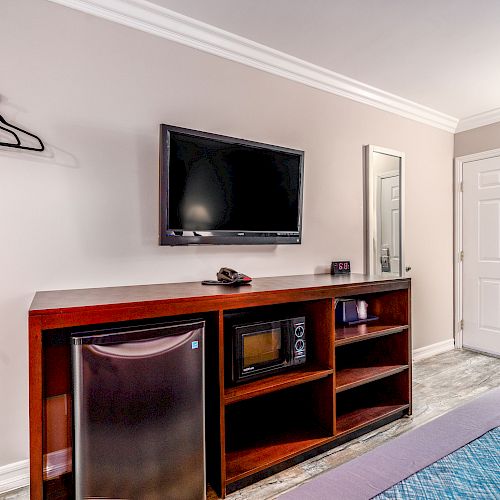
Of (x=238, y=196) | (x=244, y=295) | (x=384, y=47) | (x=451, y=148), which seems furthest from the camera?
(x=451, y=148)

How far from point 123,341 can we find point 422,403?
236cm

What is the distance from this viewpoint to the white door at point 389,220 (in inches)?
133

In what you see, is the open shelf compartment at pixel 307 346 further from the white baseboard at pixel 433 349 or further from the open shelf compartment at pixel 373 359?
the white baseboard at pixel 433 349

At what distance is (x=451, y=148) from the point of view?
4.14 metres

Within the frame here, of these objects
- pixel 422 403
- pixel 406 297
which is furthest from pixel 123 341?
pixel 422 403

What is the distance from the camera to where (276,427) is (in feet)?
7.50

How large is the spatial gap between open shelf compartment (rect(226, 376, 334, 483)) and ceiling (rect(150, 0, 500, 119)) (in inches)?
83.6

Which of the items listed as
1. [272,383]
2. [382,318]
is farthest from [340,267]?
[272,383]

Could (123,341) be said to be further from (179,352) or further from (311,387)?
(311,387)

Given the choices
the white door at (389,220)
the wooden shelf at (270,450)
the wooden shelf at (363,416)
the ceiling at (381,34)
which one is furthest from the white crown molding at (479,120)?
the wooden shelf at (270,450)

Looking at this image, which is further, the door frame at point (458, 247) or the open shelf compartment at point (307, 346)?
the door frame at point (458, 247)

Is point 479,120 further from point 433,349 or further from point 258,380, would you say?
point 258,380

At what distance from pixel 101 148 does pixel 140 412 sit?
1.37 meters

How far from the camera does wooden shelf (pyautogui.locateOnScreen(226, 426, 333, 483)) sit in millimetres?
1886
